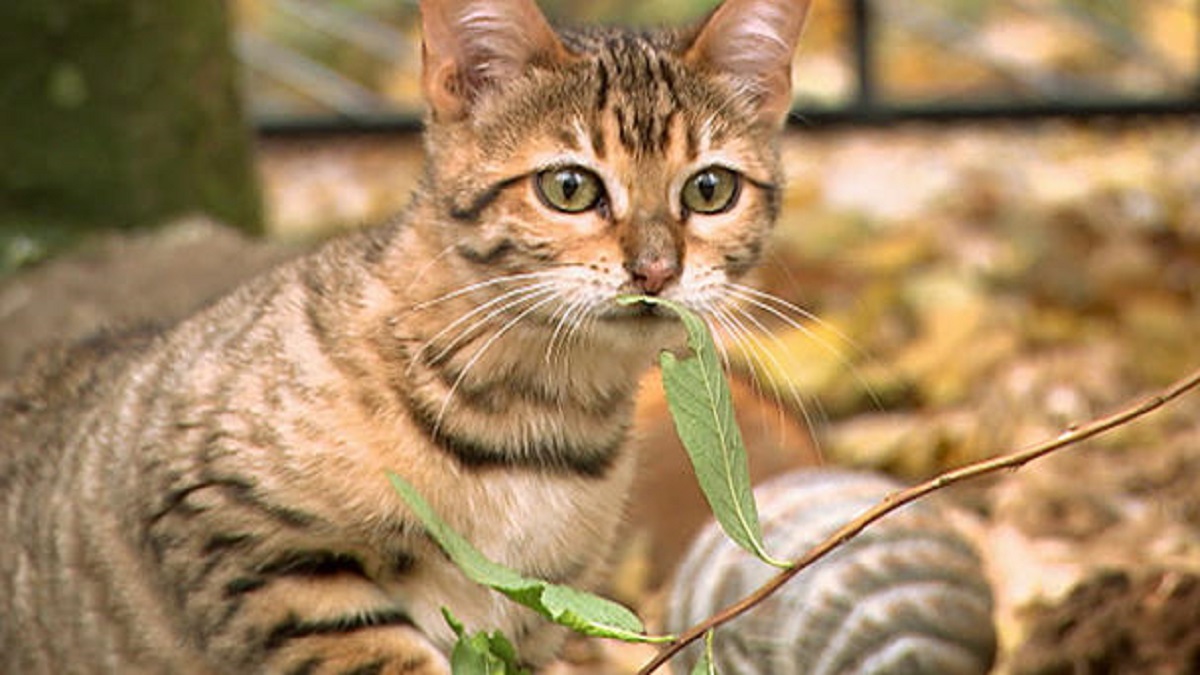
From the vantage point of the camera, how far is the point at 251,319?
2.95 m

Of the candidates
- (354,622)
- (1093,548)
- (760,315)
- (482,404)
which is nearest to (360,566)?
(354,622)

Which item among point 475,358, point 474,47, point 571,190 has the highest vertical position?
point 474,47

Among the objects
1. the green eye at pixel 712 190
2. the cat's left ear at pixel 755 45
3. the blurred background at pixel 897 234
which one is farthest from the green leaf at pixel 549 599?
the cat's left ear at pixel 755 45

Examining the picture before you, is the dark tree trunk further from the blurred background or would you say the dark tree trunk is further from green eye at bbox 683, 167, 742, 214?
green eye at bbox 683, 167, 742, 214

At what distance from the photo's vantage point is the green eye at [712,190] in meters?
2.70

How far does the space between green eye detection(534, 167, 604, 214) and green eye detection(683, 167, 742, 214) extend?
0.14 metres

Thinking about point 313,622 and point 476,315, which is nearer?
point 313,622

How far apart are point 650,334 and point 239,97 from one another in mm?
2585

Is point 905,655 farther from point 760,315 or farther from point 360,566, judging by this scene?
point 760,315

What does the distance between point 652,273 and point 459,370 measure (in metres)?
0.40

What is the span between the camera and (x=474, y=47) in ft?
9.05

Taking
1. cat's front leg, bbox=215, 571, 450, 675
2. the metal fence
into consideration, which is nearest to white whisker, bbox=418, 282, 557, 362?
cat's front leg, bbox=215, 571, 450, 675

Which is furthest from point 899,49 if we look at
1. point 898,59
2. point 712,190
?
point 712,190

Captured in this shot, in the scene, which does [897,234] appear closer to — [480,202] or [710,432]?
[480,202]
